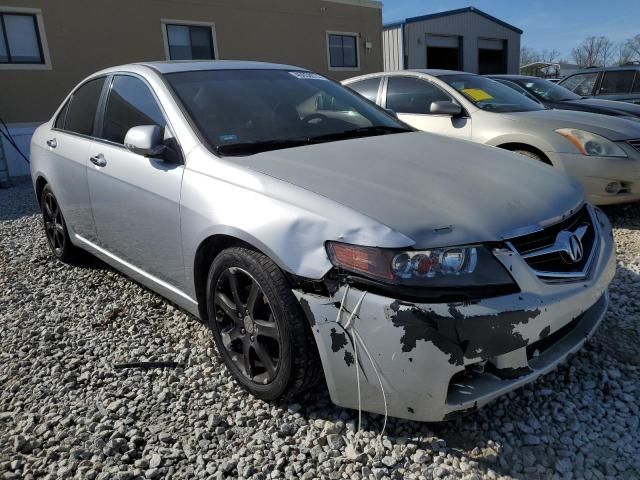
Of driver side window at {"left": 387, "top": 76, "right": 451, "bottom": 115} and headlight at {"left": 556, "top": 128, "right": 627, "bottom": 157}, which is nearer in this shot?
headlight at {"left": 556, "top": 128, "right": 627, "bottom": 157}

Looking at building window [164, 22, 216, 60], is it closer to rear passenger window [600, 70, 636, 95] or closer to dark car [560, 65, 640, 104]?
dark car [560, 65, 640, 104]

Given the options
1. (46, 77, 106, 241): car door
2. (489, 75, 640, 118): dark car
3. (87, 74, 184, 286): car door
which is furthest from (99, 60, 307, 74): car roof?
(489, 75, 640, 118): dark car

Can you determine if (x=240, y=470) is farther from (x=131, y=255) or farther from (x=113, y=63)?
(x=113, y=63)

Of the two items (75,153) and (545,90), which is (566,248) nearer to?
(75,153)

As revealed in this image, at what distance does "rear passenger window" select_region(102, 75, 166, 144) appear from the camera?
305 cm

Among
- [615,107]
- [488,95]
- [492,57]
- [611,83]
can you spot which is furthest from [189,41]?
Answer: [492,57]

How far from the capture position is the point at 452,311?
1849 mm

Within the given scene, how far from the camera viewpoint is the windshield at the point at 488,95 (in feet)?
17.8

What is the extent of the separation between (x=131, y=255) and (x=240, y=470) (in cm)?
166

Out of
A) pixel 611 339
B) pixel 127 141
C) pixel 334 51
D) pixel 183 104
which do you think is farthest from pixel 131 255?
pixel 334 51

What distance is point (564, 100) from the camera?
7.13m

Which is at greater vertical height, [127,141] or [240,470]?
[127,141]

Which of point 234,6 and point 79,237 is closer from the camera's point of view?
point 79,237

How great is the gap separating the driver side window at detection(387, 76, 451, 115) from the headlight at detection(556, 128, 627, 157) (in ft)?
4.54
